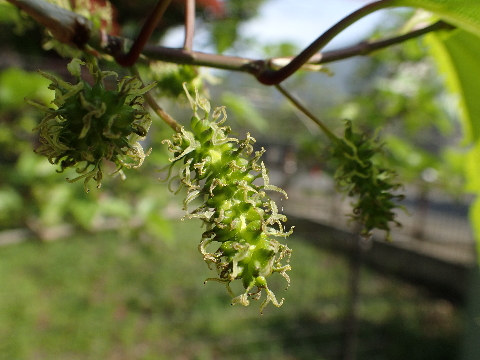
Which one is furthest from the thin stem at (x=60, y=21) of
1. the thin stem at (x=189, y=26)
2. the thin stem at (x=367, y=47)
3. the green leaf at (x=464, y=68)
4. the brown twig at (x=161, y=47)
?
the green leaf at (x=464, y=68)

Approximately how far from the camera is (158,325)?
9.70ft

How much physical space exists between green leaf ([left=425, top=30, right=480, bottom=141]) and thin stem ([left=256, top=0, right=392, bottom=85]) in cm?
28

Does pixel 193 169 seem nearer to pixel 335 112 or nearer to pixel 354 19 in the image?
pixel 354 19

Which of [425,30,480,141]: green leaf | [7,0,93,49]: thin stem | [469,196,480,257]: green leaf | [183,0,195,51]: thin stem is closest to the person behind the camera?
[7,0,93,49]: thin stem

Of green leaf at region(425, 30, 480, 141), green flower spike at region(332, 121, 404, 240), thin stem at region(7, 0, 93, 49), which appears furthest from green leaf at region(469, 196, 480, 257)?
thin stem at region(7, 0, 93, 49)

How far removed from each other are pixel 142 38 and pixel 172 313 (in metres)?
3.01

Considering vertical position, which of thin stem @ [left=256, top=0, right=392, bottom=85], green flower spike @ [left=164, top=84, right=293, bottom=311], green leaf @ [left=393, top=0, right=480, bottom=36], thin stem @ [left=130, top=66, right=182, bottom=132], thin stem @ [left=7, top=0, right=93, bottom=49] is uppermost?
green leaf @ [left=393, top=0, right=480, bottom=36]

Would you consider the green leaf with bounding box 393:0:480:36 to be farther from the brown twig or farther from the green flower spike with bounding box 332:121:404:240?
the green flower spike with bounding box 332:121:404:240

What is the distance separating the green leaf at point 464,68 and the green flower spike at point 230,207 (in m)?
0.47

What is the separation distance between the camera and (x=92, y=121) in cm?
37

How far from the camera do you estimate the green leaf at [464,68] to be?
688 millimetres

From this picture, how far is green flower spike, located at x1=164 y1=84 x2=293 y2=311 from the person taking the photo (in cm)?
38

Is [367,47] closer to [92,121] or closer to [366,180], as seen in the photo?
[366,180]

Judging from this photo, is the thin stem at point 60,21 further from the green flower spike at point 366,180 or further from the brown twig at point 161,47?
the green flower spike at point 366,180
